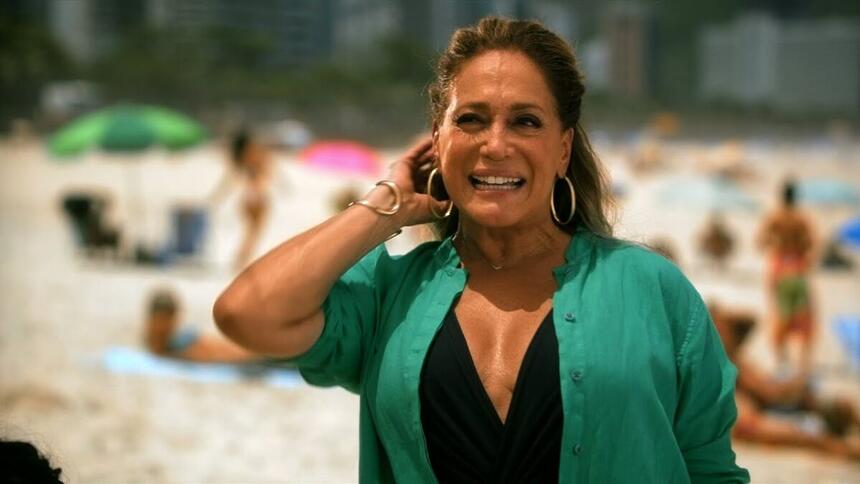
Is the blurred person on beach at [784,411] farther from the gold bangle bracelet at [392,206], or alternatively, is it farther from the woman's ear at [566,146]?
the gold bangle bracelet at [392,206]

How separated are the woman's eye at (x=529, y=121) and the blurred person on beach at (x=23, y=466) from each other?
808 mm

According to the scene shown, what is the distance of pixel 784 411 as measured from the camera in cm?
548

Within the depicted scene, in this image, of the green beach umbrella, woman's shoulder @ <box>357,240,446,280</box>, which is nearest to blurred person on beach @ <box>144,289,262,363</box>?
the green beach umbrella

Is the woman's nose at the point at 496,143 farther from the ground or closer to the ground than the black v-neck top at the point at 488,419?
farther from the ground

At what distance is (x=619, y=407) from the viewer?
1.50m

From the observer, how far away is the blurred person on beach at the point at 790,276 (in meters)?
7.02

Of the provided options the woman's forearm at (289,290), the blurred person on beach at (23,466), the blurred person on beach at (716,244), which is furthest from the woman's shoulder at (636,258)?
the blurred person on beach at (716,244)

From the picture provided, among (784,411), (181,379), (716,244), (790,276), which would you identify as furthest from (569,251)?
(716,244)

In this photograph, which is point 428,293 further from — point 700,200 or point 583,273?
point 700,200

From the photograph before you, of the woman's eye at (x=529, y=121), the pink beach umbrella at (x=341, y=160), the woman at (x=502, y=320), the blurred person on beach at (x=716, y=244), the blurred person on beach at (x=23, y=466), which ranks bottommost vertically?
the blurred person on beach at (x=716, y=244)

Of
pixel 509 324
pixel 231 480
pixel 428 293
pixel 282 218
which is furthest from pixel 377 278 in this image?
pixel 282 218

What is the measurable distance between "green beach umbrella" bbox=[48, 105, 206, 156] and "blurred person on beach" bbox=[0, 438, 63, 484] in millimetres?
10360

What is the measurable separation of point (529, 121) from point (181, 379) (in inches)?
211

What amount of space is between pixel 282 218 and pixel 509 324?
633 inches
